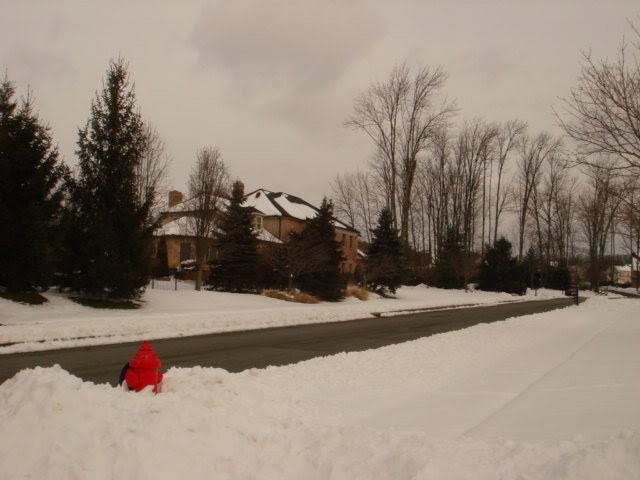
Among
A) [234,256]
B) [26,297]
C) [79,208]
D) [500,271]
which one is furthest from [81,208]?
[500,271]

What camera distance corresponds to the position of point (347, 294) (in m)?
34.7

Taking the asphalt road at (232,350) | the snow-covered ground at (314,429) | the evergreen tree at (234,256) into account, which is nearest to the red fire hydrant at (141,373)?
the snow-covered ground at (314,429)

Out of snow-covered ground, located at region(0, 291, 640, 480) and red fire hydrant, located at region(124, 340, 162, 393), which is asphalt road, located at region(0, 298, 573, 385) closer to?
snow-covered ground, located at region(0, 291, 640, 480)

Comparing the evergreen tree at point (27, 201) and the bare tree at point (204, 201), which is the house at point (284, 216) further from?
the evergreen tree at point (27, 201)

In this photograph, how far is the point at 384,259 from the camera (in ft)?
128

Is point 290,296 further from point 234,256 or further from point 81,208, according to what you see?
point 81,208

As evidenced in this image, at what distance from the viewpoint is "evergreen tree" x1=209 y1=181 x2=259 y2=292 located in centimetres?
3122

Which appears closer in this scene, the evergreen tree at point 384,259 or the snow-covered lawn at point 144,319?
the snow-covered lawn at point 144,319

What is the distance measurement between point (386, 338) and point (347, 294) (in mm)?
19366

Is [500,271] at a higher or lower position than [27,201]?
lower

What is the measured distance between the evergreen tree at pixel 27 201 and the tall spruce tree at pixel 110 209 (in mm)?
1434

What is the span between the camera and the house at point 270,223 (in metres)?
44.0

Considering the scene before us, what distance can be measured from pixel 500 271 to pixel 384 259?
22.2 metres

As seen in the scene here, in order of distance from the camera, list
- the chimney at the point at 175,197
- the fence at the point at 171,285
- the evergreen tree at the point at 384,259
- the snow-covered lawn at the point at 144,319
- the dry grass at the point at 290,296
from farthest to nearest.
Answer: the chimney at the point at 175,197, the evergreen tree at the point at 384,259, the fence at the point at 171,285, the dry grass at the point at 290,296, the snow-covered lawn at the point at 144,319
